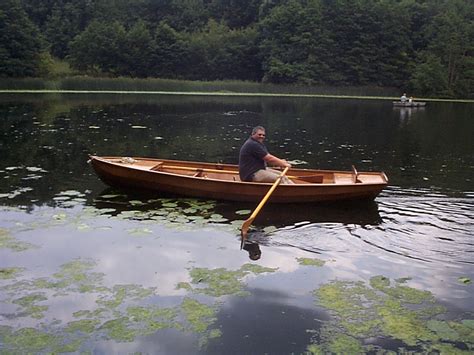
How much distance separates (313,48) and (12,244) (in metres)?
59.9

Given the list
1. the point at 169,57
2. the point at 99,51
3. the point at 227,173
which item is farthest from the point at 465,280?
the point at 169,57

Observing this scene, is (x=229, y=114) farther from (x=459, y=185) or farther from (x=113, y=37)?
(x=113, y=37)

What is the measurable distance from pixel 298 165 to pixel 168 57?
171 feet

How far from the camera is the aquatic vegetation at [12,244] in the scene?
759 cm

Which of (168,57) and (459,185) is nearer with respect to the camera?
(459,185)

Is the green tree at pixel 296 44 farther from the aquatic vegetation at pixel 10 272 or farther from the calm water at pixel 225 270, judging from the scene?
the aquatic vegetation at pixel 10 272

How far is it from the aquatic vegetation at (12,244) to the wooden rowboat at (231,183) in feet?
9.89

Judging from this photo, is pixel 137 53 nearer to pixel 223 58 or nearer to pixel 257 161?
pixel 223 58

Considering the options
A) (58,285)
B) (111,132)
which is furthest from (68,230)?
(111,132)

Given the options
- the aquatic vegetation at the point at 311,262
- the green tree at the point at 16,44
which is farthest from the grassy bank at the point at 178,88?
the aquatic vegetation at the point at 311,262

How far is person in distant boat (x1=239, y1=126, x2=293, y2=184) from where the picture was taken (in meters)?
10.1

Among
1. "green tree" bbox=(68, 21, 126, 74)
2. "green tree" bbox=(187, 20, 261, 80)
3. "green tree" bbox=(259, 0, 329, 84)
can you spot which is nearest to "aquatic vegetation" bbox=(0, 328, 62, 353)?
"green tree" bbox=(259, 0, 329, 84)

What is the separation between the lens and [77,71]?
203ft

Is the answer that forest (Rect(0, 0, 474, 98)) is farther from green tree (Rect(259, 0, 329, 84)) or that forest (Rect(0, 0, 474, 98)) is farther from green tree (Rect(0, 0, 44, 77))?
green tree (Rect(0, 0, 44, 77))
